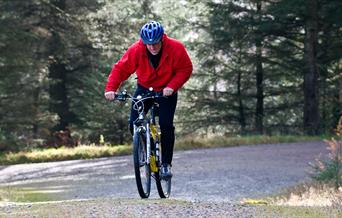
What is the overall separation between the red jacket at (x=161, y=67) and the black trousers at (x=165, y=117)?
15 cm

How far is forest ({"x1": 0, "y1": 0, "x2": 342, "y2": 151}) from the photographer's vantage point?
25.1m

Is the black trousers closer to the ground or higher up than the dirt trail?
higher up

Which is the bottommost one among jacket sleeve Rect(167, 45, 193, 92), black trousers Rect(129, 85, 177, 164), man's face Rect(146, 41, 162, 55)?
black trousers Rect(129, 85, 177, 164)

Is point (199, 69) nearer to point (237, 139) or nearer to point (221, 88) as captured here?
→ point (221, 88)

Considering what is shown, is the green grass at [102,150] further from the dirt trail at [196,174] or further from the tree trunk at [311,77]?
the tree trunk at [311,77]

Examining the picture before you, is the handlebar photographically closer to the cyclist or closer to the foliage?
the cyclist

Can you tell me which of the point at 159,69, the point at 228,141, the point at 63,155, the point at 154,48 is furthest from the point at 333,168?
the point at 228,141

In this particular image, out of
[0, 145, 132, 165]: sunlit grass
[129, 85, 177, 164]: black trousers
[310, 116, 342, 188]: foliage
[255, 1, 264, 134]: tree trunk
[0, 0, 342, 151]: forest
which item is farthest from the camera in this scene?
[255, 1, 264, 134]: tree trunk

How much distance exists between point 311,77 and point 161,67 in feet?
58.3

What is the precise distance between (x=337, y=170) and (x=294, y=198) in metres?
1.66

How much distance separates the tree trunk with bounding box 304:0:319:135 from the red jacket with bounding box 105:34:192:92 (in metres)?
17.1

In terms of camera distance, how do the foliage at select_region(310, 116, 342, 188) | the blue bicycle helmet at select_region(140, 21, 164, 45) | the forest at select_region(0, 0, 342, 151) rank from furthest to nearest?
the forest at select_region(0, 0, 342, 151)
the foliage at select_region(310, 116, 342, 188)
the blue bicycle helmet at select_region(140, 21, 164, 45)

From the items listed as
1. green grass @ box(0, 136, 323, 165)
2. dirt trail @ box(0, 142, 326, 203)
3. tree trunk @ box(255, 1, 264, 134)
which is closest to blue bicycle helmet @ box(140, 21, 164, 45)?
dirt trail @ box(0, 142, 326, 203)

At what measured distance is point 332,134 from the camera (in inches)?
963
